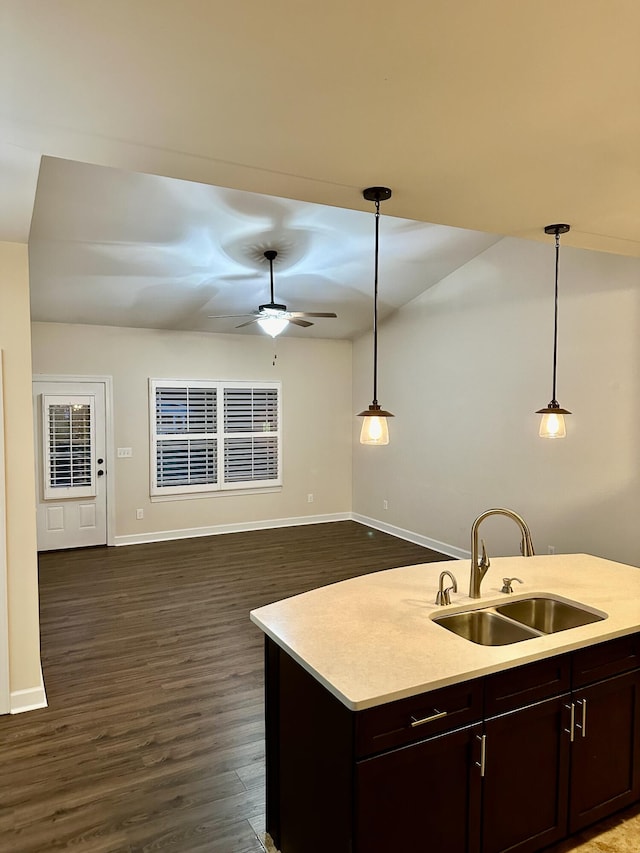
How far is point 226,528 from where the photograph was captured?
7.55 meters

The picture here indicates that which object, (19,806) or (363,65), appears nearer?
(363,65)

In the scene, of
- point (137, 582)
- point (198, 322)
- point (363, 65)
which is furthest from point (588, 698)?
point (198, 322)

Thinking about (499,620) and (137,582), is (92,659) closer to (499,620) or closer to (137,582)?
(137,582)

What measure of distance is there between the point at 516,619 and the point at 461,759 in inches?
34.0

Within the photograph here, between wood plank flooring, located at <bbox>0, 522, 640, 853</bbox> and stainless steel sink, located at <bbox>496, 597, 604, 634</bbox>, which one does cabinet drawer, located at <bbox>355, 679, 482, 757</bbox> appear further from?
wood plank flooring, located at <bbox>0, 522, 640, 853</bbox>

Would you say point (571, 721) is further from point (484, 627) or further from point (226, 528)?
point (226, 528)

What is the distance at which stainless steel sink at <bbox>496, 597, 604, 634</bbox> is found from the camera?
2461 millimetres

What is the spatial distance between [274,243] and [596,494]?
3.46m

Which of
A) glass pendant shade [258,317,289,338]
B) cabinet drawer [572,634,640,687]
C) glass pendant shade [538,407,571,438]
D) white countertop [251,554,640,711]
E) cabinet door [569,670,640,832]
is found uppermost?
glass pendant shade [258,317,289,338]

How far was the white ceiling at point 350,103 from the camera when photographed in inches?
53.6

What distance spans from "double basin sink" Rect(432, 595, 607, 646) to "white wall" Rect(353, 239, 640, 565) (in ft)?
7.27

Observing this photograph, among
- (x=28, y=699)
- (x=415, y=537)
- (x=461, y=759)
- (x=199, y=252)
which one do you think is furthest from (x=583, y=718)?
(x=415, y=537)

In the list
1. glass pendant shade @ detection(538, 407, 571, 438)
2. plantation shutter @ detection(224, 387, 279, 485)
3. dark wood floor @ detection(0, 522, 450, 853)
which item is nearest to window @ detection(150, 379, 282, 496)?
plantation shutter @ detection(224, 387, 279, 485)

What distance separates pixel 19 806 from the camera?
2.39 meters
